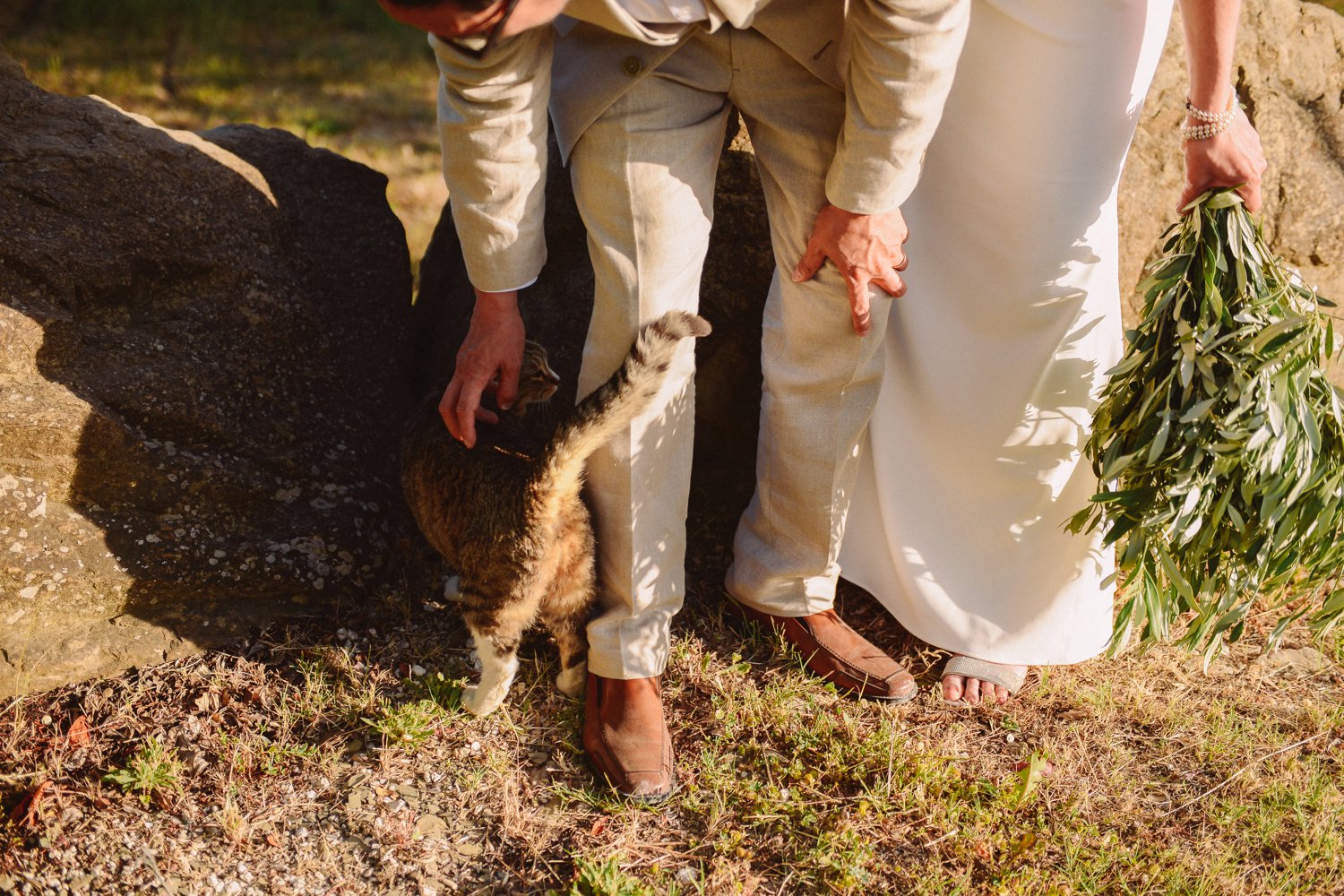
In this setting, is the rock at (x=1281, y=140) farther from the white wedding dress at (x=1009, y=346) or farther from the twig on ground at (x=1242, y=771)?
the twig on ground at (x=1242, y=771)

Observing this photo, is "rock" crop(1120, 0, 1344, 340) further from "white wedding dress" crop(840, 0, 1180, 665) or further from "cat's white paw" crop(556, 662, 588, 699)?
"cat's white paw" crop(556, 662, 588, 699)

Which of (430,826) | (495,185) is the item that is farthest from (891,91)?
(430,826)

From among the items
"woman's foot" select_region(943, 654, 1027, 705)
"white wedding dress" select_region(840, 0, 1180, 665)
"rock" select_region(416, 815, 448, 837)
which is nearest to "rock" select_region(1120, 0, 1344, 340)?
"white wedding dress" select_region(840, 0, 1180, 665)

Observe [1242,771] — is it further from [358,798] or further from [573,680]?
[358,798]

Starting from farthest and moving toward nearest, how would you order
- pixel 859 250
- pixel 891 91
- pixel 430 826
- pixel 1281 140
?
pixel 1281 140 < pixel 430 826 < pixel 859 250 < pixel 891 91

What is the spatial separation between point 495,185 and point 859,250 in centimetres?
80

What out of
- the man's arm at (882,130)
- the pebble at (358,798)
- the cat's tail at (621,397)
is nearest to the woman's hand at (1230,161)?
the man's arm at (882,130)

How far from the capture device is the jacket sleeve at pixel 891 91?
1.94 metres

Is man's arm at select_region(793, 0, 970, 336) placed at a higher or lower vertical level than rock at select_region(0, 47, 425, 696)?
higher

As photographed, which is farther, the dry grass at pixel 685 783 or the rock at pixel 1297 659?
the rock at pixel 1297 659

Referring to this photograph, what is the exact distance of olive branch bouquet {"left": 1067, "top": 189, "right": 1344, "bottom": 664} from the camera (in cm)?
227

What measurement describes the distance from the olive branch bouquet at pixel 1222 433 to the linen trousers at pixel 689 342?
2.05 ft

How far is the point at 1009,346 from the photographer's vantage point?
8.69ft

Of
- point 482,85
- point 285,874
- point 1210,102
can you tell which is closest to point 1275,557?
point 1210,102
